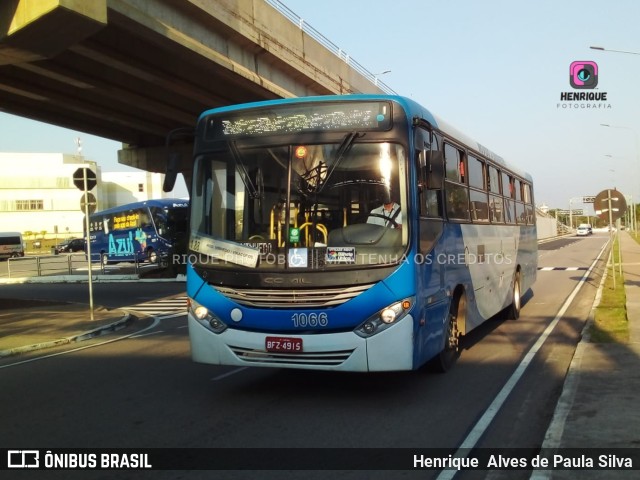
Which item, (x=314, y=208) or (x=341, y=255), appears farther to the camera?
(x=314, y=208)

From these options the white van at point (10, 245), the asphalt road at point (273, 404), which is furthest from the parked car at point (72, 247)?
the asphalt road at point (273, 404)

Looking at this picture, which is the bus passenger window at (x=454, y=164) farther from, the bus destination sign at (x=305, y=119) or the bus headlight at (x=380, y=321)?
the bus headlight at (x=380, y=321)

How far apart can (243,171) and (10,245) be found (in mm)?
67285

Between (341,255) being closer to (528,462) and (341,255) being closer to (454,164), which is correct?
(528,462)

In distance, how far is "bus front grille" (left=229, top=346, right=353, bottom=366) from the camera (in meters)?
6.32

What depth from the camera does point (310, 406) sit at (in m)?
6.71

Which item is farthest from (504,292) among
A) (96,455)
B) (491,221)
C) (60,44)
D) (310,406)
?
(60,44)

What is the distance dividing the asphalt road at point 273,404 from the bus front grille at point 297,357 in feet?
1.70

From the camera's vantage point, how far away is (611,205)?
17953mm

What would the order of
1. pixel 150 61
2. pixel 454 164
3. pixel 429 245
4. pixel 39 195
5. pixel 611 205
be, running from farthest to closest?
pixel 39 195 < pixel 150 61 < pixel 611 205 < pixel 454 164 < pixel 429 245

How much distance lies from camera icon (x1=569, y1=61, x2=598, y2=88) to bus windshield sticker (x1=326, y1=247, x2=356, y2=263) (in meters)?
20.7

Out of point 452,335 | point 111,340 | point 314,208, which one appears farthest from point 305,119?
point 111,340

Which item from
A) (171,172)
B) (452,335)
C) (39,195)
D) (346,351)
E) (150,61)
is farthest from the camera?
(39,195)

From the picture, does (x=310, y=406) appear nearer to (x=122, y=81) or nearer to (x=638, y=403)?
(x=638, y=403)
